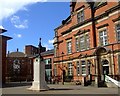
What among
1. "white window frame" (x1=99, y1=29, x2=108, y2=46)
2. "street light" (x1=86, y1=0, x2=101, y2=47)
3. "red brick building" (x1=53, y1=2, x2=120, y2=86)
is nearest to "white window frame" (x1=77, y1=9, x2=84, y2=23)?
"red brick building" (x1=53, y1=2, x2=120, y2=86)

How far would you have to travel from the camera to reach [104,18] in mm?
34219

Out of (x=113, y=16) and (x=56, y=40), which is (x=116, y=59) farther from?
(x=56, y=40)

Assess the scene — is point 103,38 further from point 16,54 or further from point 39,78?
point 16,54

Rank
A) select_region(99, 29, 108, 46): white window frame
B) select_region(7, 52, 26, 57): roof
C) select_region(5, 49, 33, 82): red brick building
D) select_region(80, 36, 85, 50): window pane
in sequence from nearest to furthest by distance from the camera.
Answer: select_region(99, 29, 108, 46): white window frame → select_region(80, 36, 85, 50): window pane → select_region(5, 49, 33, 82): red brick building → select_region(7, 52, 26, 57): roof

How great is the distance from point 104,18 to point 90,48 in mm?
5178

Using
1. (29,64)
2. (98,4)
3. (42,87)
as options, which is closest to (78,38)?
(98,4)

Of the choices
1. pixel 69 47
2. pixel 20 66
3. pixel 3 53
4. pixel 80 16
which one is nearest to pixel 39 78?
pixel 80 16

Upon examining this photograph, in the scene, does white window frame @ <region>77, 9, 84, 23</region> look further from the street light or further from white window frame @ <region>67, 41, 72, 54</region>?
white window frame @ <region>67, 41, 72, 54</region>

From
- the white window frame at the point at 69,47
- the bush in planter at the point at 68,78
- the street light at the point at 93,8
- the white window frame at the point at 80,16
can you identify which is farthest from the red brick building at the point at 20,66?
the street light at the point at 93,8

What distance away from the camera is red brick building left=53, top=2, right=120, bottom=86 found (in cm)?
3189

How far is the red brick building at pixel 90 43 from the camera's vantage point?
31.9 m

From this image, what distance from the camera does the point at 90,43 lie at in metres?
37.0

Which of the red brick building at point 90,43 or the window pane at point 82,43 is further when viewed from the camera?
the window pane at point 82,43

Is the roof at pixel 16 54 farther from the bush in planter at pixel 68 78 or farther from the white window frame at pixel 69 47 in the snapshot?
the bush in planter at pixel 68 78
